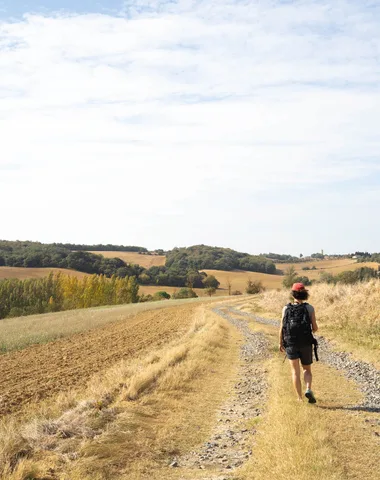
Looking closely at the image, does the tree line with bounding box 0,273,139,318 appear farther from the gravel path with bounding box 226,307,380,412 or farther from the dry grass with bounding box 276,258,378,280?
the gravel path with bounding box 226,307,380,412

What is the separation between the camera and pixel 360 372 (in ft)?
44.2

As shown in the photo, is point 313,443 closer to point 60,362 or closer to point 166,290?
point 60,362

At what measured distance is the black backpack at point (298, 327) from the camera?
369 inches

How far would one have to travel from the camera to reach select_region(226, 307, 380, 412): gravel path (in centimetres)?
974

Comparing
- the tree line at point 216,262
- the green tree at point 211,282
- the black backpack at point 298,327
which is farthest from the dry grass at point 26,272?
the black backpack at point 298,327

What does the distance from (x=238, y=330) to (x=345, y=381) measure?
53.1 feet

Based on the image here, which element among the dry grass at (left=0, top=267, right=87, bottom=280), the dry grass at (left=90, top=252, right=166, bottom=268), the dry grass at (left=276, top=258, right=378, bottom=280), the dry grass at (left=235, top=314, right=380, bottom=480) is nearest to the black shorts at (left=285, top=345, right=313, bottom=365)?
the dry grass at (left=235, top=314, right=380, bottom=480)

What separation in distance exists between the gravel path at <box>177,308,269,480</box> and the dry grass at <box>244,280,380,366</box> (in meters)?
4.35

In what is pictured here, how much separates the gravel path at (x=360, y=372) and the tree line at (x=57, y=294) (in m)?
68.8

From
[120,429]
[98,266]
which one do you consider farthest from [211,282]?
[120,429]

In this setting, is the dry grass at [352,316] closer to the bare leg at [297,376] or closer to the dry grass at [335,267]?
the bare leg at [297,376]

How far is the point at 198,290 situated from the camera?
130m

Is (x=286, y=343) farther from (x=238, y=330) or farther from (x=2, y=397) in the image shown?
(x=238, y=330)

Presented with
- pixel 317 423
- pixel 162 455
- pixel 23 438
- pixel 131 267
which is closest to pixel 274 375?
pixel 317 423
